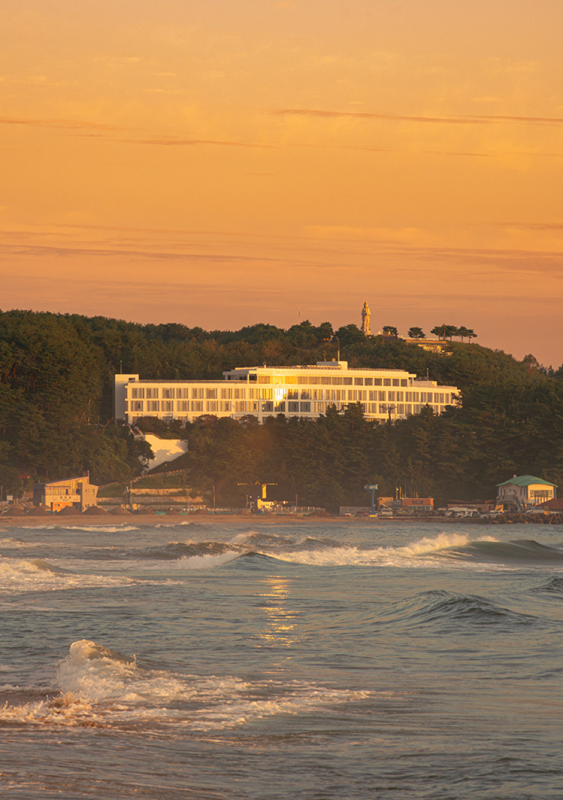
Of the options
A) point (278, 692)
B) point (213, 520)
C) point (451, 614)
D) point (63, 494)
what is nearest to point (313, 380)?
point (213, 520)

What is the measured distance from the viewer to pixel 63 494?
15062cm

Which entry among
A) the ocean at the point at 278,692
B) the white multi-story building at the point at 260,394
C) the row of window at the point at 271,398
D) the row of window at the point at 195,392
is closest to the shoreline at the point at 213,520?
the white multi-story building at the point at 260,394

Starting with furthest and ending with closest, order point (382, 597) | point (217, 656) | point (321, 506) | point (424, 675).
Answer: point (321, 506)
point (382, 597)
point (217, 656)
point (424, 675)

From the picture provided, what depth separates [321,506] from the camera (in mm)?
170250

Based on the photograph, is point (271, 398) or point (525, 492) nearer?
point (525, 492)

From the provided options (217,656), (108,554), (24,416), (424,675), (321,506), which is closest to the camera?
(424,675)

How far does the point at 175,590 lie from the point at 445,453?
13288cm

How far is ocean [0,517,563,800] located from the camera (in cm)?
1312

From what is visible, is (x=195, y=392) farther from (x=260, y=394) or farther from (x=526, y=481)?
(x=526, y=481)

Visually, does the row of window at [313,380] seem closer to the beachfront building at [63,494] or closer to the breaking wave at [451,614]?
the beachfront building at [63,494]

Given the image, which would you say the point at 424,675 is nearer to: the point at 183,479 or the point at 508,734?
the point at 508,734

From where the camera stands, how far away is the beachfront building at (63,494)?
150 meters

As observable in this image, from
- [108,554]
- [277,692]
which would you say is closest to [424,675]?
[277,692]

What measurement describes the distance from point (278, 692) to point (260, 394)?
17402cm
